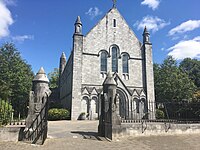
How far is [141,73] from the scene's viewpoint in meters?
27.4

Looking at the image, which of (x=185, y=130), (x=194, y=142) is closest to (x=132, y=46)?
(x=185, y=130)

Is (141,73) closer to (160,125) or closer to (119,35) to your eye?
(119,35)

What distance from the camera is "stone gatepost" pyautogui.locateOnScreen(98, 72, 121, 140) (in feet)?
34.2

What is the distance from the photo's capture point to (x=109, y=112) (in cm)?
1082

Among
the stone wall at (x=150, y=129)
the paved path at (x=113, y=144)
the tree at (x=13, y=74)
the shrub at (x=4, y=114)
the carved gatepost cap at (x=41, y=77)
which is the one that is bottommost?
the paved path at (x=113, y=144)

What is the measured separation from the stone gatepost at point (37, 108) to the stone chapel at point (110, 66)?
533 inches

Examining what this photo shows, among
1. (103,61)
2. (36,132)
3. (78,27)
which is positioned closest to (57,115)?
(103,61)

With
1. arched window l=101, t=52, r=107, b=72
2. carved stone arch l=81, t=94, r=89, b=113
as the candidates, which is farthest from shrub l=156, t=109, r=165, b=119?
carved stone arch l=81, t=94, r=89, b=113

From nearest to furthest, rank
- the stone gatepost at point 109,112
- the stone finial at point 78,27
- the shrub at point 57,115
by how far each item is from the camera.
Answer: the stone gatepost at point 109,112 → the shrub at point 57,115 → the stone finial at point 78,27

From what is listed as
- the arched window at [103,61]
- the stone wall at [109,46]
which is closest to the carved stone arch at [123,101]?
the stone wall at [109,46]

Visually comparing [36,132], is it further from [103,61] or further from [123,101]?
[103,61]

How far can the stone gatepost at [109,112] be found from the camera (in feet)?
34.2

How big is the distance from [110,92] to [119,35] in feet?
58.6

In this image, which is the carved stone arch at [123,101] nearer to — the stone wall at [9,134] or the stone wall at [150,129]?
the stone wall at [150,129]
